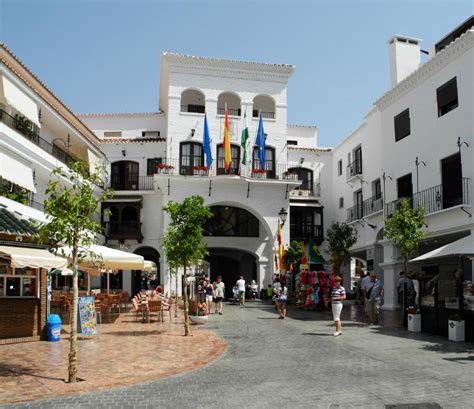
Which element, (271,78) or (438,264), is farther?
(271,78)

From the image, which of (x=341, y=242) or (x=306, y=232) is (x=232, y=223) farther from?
(x=341, y=242)

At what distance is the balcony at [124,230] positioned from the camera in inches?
1278

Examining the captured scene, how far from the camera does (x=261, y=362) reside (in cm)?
1097

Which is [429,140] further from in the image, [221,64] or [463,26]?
[221,64]

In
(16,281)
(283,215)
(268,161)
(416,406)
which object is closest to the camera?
(416,406)

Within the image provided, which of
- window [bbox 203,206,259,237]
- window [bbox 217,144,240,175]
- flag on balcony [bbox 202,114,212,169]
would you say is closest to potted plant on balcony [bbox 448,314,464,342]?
flag on balcony [bbox 202,114,212,169]

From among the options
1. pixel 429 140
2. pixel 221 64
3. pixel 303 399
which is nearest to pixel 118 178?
pixel 221 64

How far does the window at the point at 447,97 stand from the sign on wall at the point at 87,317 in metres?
16.0

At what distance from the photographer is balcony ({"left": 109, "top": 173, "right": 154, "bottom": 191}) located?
33.7 metres

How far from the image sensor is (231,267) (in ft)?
120

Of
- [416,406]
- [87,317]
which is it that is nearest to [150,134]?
[87,317]

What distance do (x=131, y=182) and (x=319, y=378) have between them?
2651 cm

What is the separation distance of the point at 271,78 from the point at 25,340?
24498 mm

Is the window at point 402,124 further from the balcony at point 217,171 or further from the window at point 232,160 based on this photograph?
the window at point 232,160
